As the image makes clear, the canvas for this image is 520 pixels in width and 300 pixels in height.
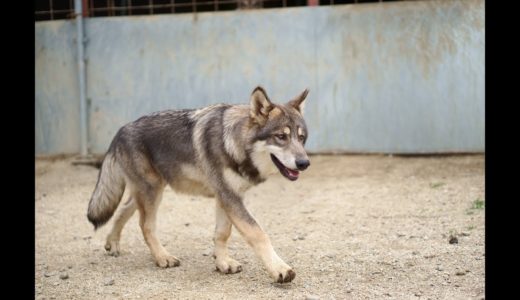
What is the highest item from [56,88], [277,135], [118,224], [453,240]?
[56,88]

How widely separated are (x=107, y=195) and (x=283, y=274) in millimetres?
1942

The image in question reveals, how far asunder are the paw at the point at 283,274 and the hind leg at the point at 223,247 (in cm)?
61

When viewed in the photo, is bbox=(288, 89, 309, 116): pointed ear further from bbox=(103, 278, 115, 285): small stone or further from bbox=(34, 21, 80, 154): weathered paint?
bbox=(34, 21, 80, 154): weathered paint

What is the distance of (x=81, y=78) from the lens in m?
9.44

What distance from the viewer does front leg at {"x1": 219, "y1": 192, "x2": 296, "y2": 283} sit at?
444 centimetres

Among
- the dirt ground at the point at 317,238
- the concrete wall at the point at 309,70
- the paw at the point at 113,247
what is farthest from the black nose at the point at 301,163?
the concrete wall at the point at 309,70

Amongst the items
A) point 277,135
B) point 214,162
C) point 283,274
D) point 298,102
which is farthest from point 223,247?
point 298,102

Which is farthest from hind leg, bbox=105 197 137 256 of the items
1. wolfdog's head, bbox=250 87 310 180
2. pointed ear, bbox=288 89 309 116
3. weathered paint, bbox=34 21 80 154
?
weathered paint, bbox=34 21 80 154

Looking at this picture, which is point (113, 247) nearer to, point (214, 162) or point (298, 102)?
point (214, 162)
